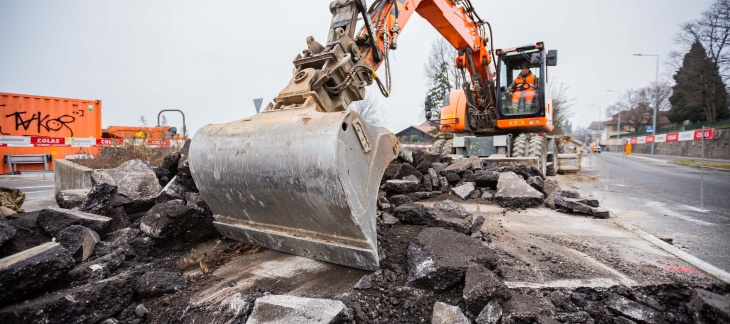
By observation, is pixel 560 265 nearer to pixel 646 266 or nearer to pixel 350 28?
pixel 646 266

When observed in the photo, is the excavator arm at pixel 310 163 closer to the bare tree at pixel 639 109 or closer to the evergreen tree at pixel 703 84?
the evergreen tree at pixel 703 84

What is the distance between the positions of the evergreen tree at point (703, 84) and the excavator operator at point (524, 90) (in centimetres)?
2775

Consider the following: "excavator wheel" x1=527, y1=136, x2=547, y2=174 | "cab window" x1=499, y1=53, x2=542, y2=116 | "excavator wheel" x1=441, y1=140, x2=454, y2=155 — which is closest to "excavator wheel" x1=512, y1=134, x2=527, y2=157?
"excavator wheel" x1=527, y1=136, x2=547, y2=174

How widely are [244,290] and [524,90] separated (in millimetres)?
8027

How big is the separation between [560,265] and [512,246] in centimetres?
46

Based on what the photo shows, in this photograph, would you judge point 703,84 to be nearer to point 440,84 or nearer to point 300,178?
point 440,84

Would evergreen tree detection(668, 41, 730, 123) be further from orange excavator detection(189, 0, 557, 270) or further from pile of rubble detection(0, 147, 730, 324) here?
pile of rubble detection(0, 147, 730, 324)

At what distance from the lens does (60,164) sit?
611 cm

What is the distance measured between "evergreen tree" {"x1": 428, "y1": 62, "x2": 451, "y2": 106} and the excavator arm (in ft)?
94.2

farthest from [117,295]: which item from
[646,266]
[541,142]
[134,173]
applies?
[541,142]

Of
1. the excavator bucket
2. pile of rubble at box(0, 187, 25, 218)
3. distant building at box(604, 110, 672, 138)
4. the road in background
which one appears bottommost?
the road in background

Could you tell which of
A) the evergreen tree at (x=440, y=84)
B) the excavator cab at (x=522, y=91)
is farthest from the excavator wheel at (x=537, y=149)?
the evergreen tree at (x=440, y=84)

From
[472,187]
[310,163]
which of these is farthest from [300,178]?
[472,187]

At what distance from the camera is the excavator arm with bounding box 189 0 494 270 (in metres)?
2.11
